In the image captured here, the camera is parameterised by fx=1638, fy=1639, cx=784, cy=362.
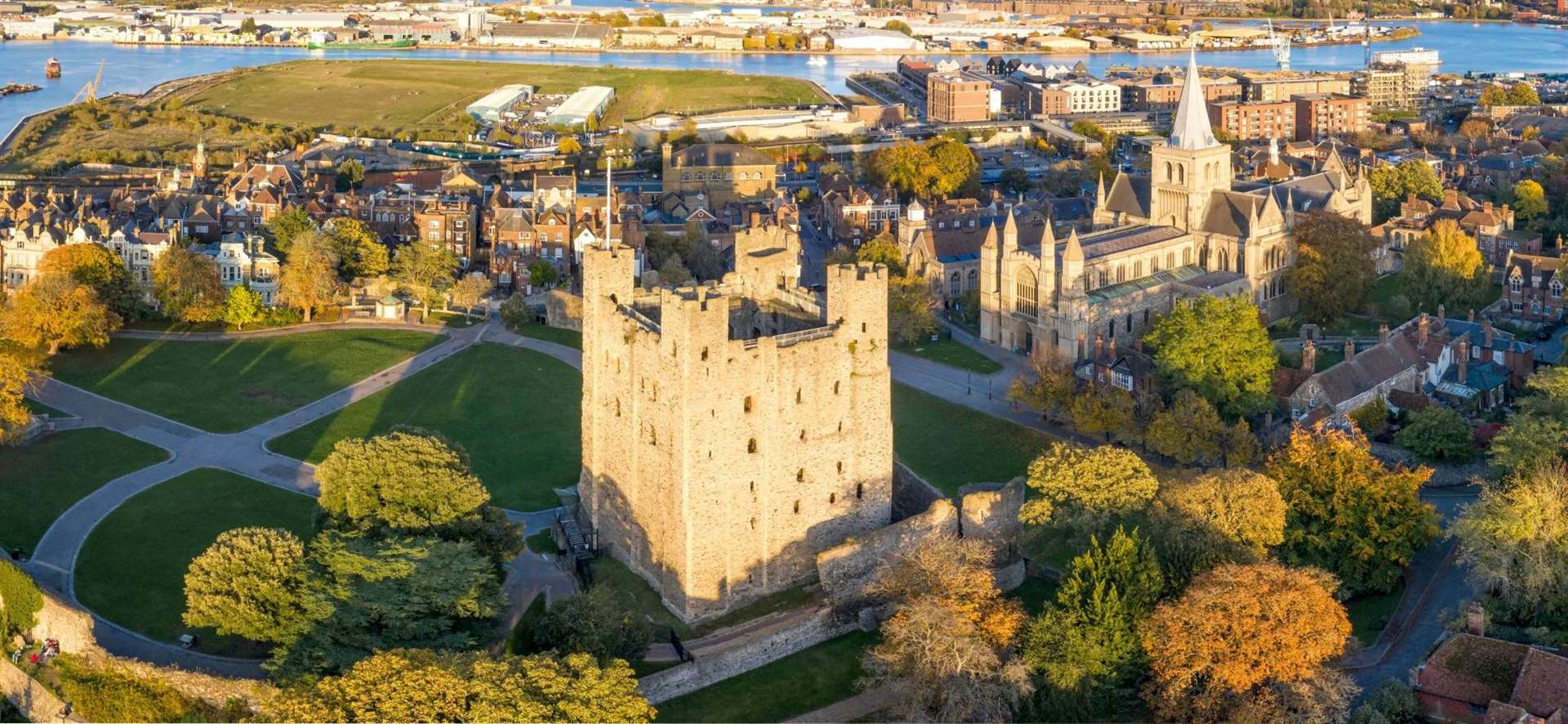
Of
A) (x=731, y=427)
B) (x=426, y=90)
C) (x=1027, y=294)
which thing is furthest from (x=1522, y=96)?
(x=731, y=427)

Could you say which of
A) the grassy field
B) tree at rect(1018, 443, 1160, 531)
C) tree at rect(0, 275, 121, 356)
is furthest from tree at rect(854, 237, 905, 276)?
the grassy field

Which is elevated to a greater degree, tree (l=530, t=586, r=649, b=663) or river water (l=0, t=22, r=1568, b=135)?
river water (l=0, t=22, r=1568, b=135)

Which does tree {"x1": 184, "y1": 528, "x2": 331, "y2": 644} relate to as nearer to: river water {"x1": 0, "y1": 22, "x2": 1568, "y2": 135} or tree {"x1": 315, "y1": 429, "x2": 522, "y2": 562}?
tree {"x1": 315, "y1": 429, "x2": 522, "y2": 562}

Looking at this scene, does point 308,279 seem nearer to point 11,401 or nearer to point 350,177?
point 11,401

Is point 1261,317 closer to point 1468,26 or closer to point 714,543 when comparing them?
point 714,543

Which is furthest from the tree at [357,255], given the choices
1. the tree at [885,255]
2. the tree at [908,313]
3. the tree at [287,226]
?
the tree at [908,313]

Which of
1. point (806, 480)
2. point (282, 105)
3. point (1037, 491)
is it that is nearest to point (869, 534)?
point (806, 480)
